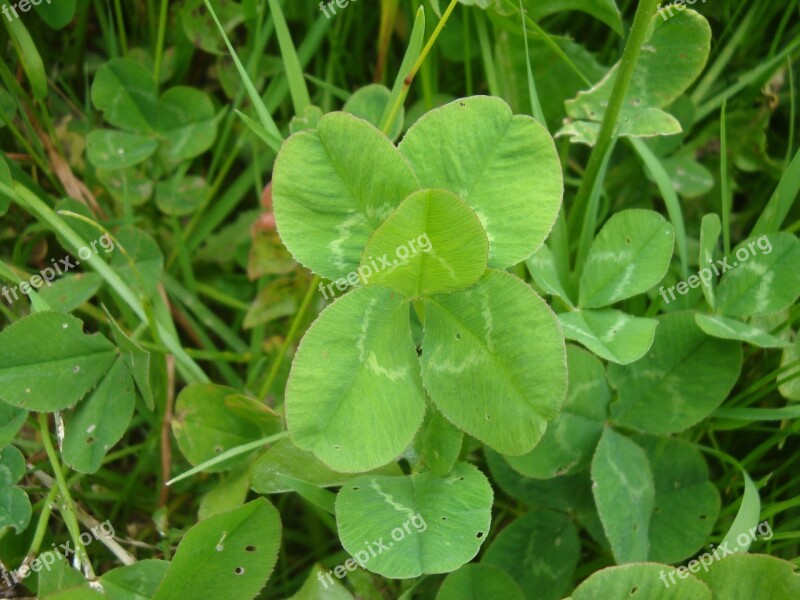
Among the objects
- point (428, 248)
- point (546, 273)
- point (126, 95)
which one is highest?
point (126, 95)

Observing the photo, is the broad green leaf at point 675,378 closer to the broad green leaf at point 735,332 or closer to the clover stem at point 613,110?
the broad green leaf at point 735,332

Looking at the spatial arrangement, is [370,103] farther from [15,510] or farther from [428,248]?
[15,510]

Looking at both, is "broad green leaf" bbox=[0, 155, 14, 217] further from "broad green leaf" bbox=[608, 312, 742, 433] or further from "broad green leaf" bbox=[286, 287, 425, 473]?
"broad green leaf" bbox=[608, 312, 742, 433]

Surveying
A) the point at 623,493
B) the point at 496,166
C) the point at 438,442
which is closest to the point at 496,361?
the point at 438,442

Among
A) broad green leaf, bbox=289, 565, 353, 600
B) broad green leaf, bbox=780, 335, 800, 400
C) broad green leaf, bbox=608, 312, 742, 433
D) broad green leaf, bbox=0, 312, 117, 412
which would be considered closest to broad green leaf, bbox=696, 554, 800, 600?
broad green leaf, bbox=608, 312, 742, 433

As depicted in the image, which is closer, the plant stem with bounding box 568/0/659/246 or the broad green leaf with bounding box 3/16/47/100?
the plant stem with bounding box 568/0/659/246

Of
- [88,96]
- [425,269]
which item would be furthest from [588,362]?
[88,96]
